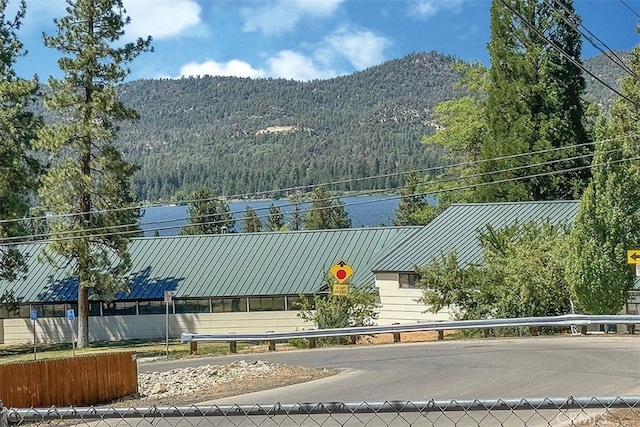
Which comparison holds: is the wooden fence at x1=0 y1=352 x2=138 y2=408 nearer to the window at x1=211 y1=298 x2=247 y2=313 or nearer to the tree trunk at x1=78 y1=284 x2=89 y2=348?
the tree trunk at x1=78 y1=284 x2=89 y2=348

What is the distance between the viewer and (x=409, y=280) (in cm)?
4516

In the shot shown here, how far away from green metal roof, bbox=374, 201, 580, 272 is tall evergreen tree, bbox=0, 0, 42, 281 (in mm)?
19384

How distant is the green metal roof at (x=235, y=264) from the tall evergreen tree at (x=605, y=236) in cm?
1821

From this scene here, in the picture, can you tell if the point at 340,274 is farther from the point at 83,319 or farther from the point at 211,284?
the point at 211,284

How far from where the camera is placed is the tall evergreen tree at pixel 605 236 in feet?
106

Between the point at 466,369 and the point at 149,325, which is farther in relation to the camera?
the point at 149,325

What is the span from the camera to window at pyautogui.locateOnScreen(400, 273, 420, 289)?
44750 millimetres

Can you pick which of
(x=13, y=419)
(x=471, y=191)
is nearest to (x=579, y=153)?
(x=471, y=191)

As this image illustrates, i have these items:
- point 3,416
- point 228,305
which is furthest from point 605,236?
point 3,416

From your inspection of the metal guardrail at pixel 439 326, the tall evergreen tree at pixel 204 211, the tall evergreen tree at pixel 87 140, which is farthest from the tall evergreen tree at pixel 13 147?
the tall evergreen tree at pixel 204 211

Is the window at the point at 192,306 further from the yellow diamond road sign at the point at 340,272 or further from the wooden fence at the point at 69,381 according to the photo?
the wooden fence at the point at 69,381

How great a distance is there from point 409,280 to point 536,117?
18.3 m

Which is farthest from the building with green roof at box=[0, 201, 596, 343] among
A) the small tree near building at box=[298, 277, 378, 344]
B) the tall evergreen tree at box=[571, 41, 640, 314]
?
the tall evergreen tree at box=[571, 41, 640, 314]

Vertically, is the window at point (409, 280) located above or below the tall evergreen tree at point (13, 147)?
below
